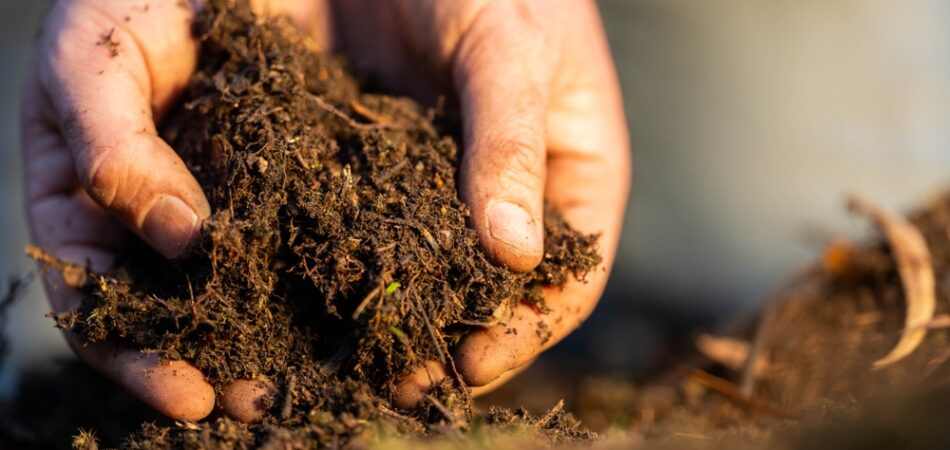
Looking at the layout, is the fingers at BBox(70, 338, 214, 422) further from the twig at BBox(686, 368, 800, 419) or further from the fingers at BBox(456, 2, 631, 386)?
the twig at BBox(686, 368, 800, 419)

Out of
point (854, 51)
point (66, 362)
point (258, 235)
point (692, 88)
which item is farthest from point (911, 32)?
point (66, 362)

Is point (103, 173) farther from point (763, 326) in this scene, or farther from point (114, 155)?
point (763, 326)

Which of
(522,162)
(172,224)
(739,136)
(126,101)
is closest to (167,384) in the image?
(172,224)

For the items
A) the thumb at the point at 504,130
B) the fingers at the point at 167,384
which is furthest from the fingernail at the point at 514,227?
the fingers at the point at 167,384

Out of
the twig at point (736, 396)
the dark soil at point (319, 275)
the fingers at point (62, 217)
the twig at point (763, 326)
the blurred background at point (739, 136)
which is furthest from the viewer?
the blurred background at point (739, 136)

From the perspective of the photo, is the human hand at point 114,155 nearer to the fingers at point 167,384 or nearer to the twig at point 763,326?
the fingers at point 167,384

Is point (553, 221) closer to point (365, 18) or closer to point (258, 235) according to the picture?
point (258, 235)

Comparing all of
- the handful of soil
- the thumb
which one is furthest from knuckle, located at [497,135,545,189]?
A: the handful of soil
